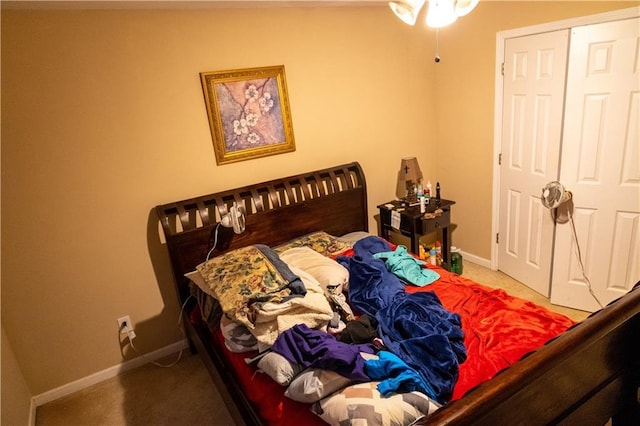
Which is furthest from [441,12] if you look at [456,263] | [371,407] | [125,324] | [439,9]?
[125,324]

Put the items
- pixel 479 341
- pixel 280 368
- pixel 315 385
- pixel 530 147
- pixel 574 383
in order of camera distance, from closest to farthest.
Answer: pixel 574 383 → pixel 315 385 → pixel 280 368 → pixel 479 341 → pixel 530 147

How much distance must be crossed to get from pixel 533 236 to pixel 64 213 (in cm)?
337

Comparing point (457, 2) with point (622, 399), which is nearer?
point (622, 399)

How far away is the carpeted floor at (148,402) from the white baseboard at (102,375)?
0.10 ft

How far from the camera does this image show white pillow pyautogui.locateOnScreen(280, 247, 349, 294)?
2137mm

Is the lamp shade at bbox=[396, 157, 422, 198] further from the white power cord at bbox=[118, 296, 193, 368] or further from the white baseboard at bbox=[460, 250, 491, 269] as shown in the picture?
the white power cord at bbox=[118, 296, 193, 368]

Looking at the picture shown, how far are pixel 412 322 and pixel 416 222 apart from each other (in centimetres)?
143

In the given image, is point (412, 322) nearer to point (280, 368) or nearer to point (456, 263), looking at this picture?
point (280, 368)

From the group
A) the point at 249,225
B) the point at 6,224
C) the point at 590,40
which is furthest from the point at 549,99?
the point at 6,224

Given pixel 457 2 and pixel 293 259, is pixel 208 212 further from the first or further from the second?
pixel 457 2

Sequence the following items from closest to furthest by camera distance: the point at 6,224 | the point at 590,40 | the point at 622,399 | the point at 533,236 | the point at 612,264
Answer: the point at 622,399 → the point at 6,224 → the point at 590,40 → the point at 612,264 → the point at 533,236

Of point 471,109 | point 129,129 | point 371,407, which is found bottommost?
point 371,407

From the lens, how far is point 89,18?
2.16 meters

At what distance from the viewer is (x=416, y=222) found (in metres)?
3.06
